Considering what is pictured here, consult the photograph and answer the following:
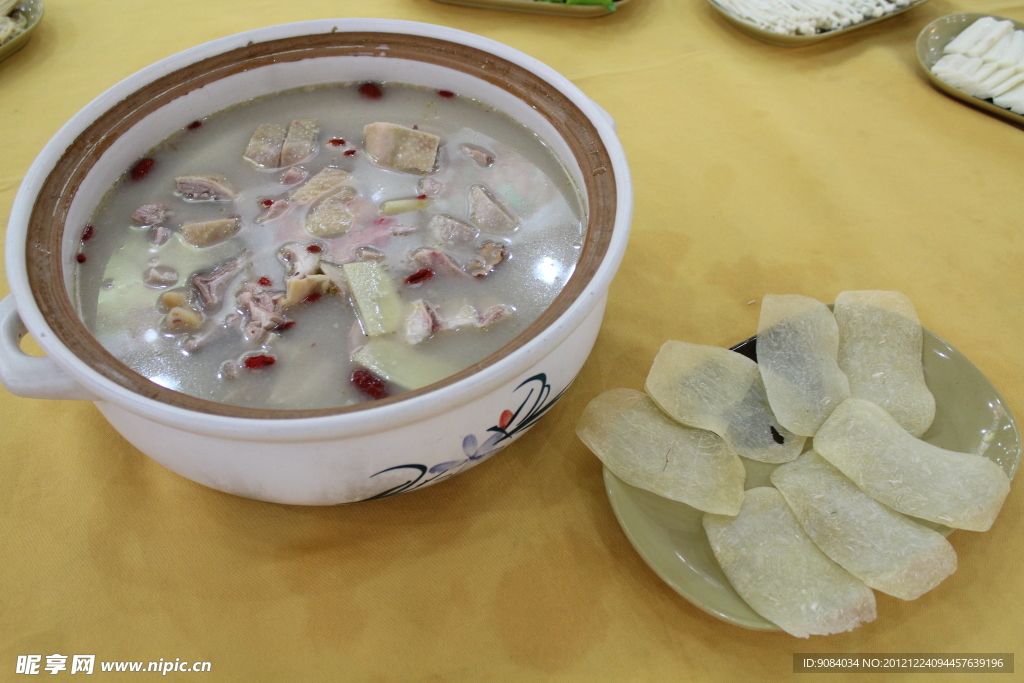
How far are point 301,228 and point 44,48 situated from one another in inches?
58.7

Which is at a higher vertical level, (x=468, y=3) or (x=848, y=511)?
(x=468, y=3)

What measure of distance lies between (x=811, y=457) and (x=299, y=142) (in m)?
1.17

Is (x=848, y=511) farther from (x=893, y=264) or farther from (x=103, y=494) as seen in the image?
(x=103, y=494)

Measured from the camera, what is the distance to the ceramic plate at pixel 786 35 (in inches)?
83.4

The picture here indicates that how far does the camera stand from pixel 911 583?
1.03 metres

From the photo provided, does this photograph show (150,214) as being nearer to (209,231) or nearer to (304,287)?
(209,231)

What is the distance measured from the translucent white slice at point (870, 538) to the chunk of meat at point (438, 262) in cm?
66

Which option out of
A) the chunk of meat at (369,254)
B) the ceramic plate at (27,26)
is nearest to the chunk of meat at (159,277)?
the chunk of meat at (369,254)

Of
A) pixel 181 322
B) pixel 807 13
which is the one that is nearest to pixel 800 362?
pixel 181 322

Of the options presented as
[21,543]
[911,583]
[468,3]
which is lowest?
[21,543]

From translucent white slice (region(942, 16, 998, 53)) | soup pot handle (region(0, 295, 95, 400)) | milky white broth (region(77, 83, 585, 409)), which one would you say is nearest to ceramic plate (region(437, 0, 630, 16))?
milky white broth (region(77, 83, 585, 409))

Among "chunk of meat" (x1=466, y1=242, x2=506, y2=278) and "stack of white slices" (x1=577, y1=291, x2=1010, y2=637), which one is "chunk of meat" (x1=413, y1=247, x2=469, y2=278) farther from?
"stack of white slices" (x1=577, y1=291, x2=1010, y2=637)

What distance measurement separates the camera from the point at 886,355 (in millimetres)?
1318

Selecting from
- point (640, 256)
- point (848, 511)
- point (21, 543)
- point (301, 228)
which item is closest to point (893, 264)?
point (640, 256)
